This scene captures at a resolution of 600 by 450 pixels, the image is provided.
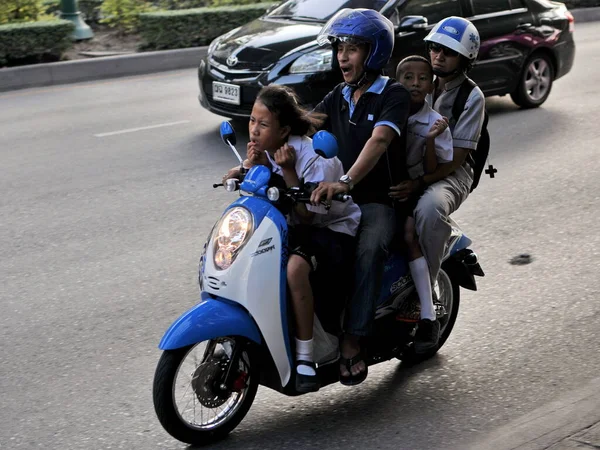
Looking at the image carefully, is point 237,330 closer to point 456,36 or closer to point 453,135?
point 453,135

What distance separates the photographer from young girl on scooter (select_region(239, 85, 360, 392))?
4.00 metres

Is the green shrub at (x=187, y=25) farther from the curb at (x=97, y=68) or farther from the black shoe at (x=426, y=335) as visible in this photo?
the black shoe at (x=426, y=335)

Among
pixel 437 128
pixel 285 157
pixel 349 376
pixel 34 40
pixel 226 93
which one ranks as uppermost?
pixel 285 157

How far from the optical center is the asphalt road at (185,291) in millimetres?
4324

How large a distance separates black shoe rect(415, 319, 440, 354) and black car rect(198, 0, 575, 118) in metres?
5.12

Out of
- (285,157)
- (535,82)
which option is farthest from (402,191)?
(535,82)

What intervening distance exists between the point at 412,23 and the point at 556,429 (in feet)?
21.5

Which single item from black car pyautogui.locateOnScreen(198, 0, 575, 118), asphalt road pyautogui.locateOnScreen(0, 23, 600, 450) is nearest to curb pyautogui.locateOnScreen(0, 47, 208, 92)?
asphalt road pyautogui.locateOnScreen(0, 23, 600, 450)

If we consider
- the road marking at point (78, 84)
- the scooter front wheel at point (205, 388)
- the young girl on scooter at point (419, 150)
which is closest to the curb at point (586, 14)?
the road marking at point (78, 84)

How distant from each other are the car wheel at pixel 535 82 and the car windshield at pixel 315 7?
191cm

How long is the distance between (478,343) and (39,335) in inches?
89.1

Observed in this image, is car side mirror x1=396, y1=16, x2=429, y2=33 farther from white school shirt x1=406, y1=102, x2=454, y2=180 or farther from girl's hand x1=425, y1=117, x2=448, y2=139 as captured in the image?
girl's hand x1=425, y1=117, x2=448, y2=139

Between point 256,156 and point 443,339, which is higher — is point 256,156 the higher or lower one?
the higher one

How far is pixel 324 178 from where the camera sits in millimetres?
4051
